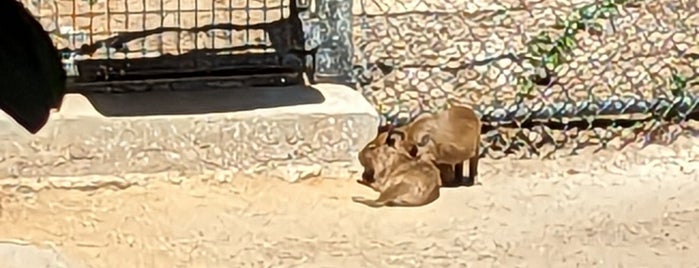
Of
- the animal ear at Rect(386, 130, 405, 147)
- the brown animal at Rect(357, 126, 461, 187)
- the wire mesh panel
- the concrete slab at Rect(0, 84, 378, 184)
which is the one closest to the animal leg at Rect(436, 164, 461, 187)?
the brown animal at Rect(357, 126, 461, 187)

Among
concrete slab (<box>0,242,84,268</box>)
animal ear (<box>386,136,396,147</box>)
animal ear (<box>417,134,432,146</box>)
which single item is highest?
concrete slab (<box>0,242,84,268</box>)

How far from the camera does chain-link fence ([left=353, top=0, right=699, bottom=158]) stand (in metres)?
3.19

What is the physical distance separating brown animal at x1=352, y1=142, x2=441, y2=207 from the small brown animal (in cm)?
4

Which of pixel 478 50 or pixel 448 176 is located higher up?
pixel 478 50

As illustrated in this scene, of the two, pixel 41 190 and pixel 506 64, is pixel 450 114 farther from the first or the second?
pixel 41 190

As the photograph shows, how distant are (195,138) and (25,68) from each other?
217 cm

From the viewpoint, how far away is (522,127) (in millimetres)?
3180

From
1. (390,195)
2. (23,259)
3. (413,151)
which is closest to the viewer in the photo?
(23,259)

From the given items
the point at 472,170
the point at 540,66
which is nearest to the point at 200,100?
the point at 472,170

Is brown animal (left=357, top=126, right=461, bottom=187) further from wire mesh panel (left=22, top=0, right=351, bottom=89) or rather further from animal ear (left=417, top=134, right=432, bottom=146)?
wire mesh panel (left=22, top=0, right=351, bottom=89)

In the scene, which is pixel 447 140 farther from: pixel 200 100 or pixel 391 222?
pixel 200 100

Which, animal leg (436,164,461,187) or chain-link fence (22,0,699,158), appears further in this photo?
chain-link fence (22,0,699,158)

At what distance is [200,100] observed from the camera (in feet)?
10.2

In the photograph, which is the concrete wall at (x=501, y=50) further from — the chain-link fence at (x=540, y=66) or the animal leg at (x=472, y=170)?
the animal leg at (x=472, y=170)
